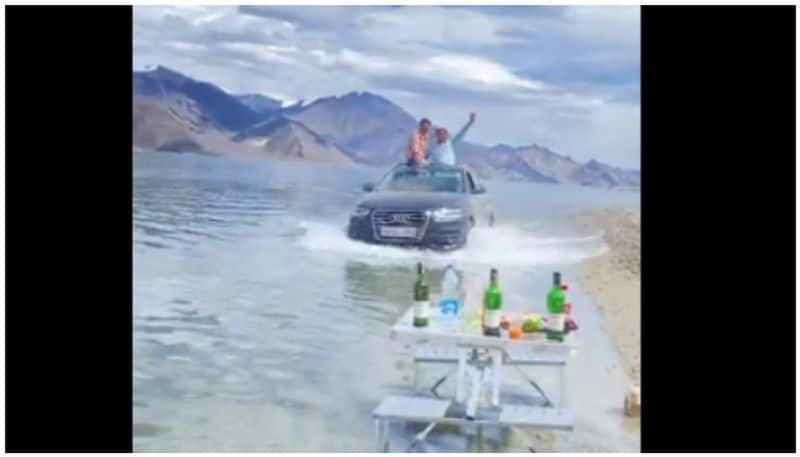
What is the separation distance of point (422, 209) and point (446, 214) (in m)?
0.09

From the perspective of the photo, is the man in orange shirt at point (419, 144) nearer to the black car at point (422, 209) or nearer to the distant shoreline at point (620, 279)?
the black car at point (422, 209)

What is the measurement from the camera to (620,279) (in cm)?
381

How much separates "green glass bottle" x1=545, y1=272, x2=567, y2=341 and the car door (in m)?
0.36

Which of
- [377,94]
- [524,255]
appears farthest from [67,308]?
[524,255]

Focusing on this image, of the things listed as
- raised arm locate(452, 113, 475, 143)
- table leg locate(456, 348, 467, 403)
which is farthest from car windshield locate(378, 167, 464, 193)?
table leg locate(456, 348, 467, 403)

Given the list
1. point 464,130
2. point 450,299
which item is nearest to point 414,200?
point 464,130

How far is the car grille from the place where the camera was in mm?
→ 3863

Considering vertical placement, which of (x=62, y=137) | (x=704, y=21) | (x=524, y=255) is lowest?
(x=524, y=255)

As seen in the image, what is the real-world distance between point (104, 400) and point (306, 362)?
0.70 meters

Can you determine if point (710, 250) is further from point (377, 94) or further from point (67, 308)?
point (67, 308)

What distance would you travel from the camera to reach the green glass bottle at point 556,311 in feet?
11.2

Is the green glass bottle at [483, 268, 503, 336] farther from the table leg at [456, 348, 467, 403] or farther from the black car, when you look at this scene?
the black car

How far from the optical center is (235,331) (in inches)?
150

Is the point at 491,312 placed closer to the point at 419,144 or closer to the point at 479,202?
the point at 479,202
